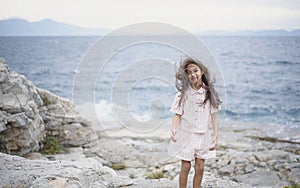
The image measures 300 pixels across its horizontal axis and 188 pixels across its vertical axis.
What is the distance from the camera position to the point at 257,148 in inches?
429

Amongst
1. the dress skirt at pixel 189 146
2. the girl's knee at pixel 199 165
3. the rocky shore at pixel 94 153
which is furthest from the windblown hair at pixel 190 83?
the rocky shore at pixel 94 153

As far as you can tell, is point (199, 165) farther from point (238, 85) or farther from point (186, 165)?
point (238, 85)

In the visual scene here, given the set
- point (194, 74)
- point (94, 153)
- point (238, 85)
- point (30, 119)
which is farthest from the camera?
point (238, 85)

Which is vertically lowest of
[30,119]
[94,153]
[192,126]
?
[94,153]

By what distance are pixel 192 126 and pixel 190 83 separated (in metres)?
0.51

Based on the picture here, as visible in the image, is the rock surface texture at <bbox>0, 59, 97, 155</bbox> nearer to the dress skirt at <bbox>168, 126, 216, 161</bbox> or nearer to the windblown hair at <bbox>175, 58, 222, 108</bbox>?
the dress skirt at <bbox>168, 126, 216, 161</bbox>

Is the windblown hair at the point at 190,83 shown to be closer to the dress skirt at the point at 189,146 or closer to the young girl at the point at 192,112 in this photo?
the young girl at the point at 192,112

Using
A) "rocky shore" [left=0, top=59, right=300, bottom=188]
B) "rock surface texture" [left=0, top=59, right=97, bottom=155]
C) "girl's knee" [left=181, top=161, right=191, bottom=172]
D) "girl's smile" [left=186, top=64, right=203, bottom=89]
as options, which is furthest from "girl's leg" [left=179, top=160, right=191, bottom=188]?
"rock surface texture" [left=0, top=59, right=97, bottom=155]

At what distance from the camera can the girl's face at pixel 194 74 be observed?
13.0ft

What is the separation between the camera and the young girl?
3.98m

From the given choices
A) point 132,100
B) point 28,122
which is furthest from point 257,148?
point 132,100

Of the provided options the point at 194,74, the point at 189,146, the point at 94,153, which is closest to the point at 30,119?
the point at 94,153

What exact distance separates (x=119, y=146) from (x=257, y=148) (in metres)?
4.47

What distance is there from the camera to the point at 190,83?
4000 millimetres
